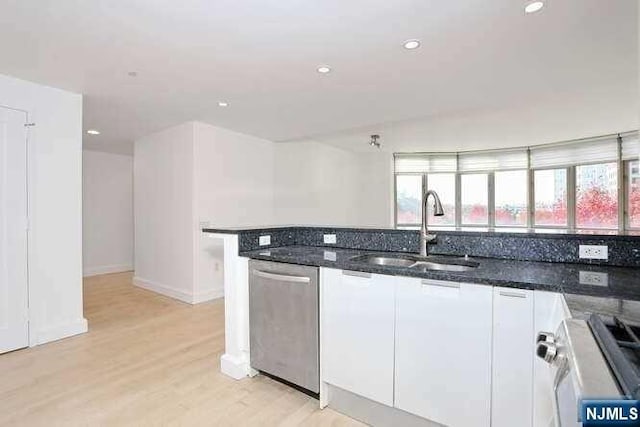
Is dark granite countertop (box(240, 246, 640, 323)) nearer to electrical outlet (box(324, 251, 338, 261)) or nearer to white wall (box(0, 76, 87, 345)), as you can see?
electrical outlet (box(324, 251, 338, 261))

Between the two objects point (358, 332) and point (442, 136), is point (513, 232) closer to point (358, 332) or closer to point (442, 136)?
point (358, 332)

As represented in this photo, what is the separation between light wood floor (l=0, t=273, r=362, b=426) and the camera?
72.7 inches

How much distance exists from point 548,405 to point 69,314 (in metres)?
3.81

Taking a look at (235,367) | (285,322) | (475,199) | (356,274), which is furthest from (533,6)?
(475,199)

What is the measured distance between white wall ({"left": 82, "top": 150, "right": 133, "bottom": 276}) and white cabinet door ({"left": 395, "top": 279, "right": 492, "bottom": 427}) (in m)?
6.32

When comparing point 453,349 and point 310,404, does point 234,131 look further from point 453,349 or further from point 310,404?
point 453,349

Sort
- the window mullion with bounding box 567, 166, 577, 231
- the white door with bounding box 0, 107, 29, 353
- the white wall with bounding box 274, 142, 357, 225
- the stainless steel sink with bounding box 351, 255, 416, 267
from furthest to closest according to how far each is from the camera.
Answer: the window mullion with bounding box 567, 166, 577, 231, the white wall with bounding box 274, 142, 357, 225, the white door with bounding box 0, 107, 29, 353, the stainless steel sink with bounding box 351, 255, 416, 267

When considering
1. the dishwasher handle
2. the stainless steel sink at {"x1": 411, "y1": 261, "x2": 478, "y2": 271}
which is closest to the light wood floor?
the dishwasher handle

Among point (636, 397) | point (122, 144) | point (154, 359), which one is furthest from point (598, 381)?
point (122, 144)

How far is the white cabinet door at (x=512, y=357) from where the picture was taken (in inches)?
51.8

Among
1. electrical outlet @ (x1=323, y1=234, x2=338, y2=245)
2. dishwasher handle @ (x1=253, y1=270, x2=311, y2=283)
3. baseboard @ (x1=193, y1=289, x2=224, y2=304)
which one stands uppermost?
electrical outlet @ (x1=323, y1=234, x2=338, y2=245)

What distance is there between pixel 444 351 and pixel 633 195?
6639 millimetres

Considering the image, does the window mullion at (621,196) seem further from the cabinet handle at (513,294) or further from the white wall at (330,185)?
the cabinet handle at (513,294)

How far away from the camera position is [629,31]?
2.11 metres
